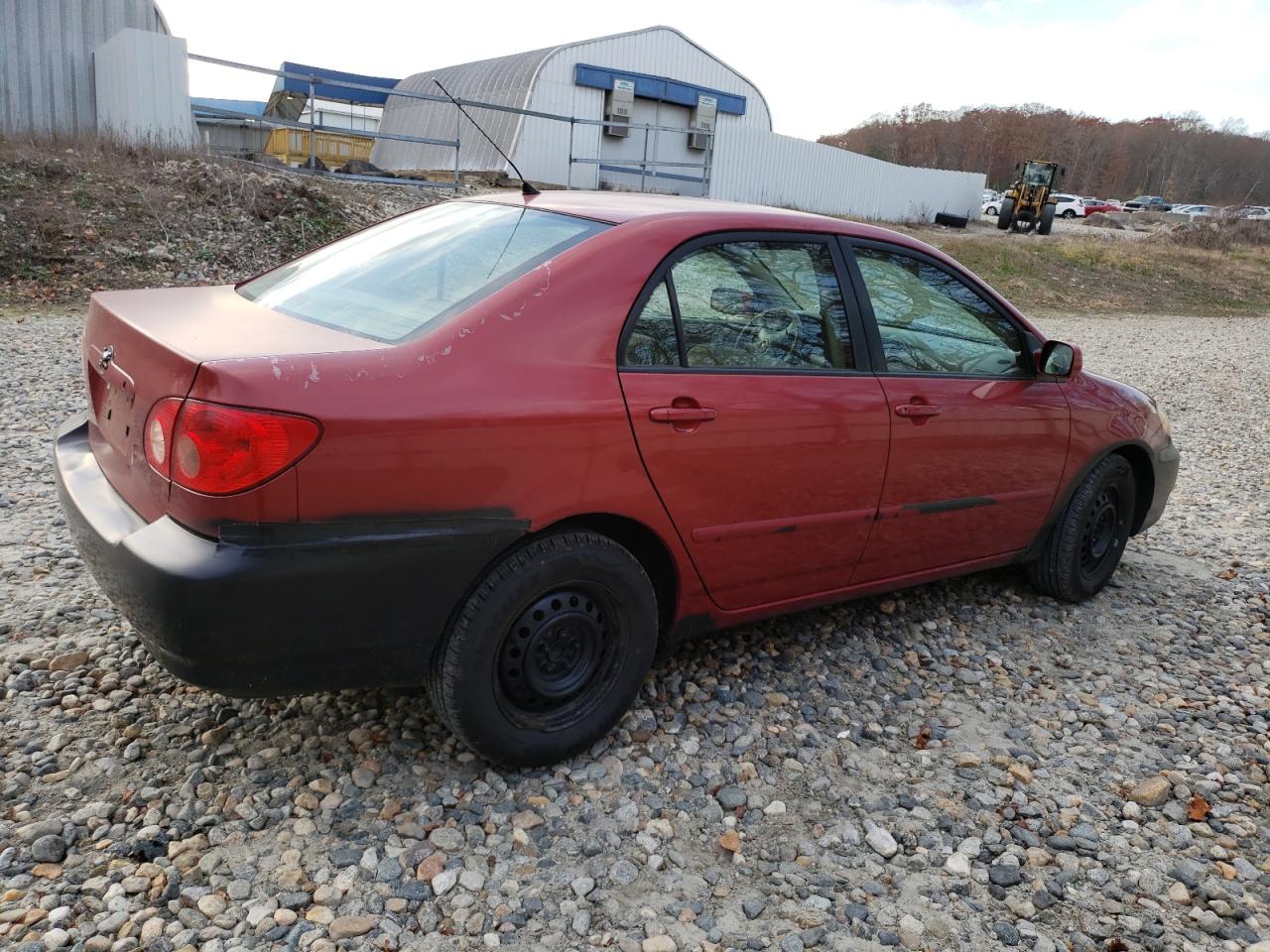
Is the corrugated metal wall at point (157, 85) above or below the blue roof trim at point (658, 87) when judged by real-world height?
below

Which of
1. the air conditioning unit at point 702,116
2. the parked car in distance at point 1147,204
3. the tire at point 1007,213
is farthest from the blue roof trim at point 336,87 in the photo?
the parked car in distance at point 1147,204

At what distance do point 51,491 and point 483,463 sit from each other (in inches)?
136

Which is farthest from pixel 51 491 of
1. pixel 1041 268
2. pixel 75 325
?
pixel 1041 268

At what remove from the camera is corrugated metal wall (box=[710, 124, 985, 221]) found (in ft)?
90.6

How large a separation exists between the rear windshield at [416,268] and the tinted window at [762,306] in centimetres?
38

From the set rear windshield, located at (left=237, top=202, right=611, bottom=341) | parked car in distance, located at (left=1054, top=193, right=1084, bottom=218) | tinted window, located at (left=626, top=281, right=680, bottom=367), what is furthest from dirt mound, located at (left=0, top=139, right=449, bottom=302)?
parked car in distance, located at (left=1054, top=193, right=1084, bottom=218)

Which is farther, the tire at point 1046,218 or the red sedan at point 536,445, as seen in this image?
the tire at point 1046,218

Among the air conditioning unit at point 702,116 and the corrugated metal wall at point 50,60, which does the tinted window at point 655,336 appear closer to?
the corrugated metal wall at point 50,60

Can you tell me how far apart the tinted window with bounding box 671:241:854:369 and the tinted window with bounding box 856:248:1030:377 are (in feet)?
0.71

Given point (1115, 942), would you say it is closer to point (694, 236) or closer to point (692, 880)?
point (692, 880)

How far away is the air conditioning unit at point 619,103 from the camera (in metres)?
26.3

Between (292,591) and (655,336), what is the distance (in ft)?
4.17

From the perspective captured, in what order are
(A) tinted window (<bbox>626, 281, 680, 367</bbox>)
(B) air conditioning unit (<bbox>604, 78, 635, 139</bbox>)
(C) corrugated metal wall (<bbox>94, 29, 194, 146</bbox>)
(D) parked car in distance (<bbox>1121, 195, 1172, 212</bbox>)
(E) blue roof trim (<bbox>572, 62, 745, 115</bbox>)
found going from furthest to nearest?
1. (D) parked car in distance (<bbox>1121, 195, 1172, 212</bbox>)
2. (B) air conditioning unit (<bbox>604, 78, 635, 139</bbox>)
3. (E) blue roof trim (<bbox>572, 62, 745, 115</bbox>)
4. (C) corrugated metal wall (<bbox>94, 29, 194, 146</bbox>)
5. (A) tinted window (<bbox>626, 281, 680, 367</bbox>)

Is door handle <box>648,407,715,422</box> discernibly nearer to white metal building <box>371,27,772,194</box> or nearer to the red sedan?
the red sedan
